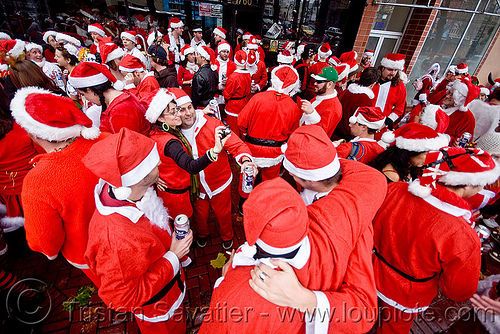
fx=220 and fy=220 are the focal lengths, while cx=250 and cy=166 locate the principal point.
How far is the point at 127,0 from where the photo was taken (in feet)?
23.9

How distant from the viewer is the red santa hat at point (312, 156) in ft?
5.57

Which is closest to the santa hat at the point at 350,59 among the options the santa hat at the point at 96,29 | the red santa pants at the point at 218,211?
the red santa pants at the point at 218,211

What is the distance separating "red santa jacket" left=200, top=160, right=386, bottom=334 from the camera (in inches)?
46.8

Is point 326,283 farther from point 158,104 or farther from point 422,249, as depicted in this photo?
point 158,104

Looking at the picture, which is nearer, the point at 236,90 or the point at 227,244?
the point at 227,244

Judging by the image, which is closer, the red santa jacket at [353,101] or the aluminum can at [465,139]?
the aluminum can at [465,139]

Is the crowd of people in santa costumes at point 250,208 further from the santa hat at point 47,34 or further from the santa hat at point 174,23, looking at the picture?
the santa hat at point 174,23

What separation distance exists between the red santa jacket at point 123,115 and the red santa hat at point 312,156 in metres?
2.28

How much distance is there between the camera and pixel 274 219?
1.02m

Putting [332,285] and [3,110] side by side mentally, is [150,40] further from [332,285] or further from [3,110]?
[332,285]

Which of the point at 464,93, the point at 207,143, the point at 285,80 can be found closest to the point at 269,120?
the point at 285,80

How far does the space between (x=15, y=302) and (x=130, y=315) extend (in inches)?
48.7

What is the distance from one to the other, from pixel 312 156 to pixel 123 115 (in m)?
2.53

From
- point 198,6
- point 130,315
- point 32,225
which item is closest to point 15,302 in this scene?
point 130,315
